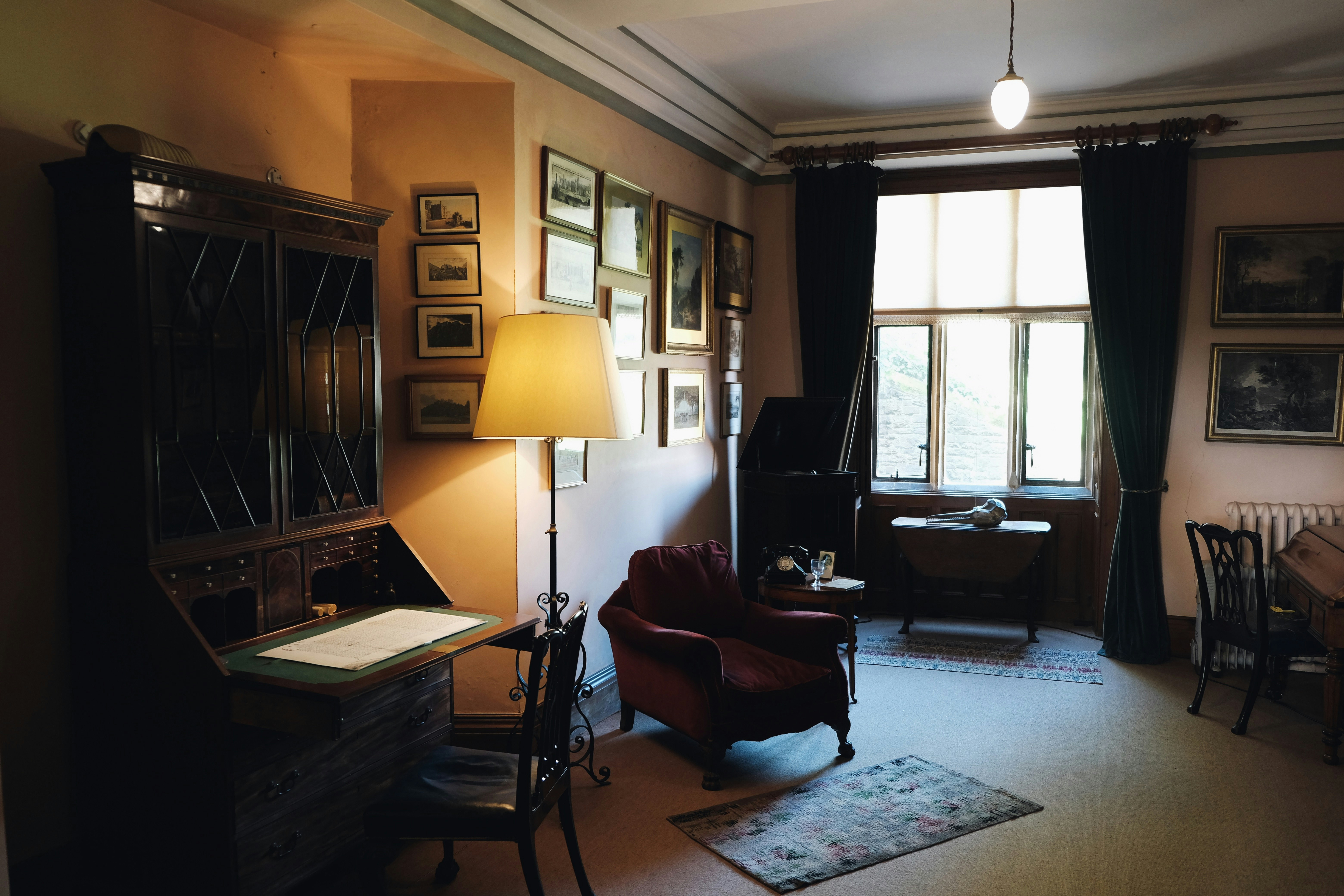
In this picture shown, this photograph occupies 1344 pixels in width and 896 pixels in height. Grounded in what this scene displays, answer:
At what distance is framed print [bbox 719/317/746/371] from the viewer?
5.65m

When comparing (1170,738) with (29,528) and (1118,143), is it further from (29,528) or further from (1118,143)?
(29,528)

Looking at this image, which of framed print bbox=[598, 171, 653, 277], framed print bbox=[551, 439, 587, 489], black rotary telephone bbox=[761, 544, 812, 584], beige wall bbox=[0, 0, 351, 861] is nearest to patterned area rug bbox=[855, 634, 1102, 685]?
black rotary telephone bbox=[761, 544, 812, 584]

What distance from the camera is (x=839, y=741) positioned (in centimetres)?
384

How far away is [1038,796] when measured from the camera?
3.45m

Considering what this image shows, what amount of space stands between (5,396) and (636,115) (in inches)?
118

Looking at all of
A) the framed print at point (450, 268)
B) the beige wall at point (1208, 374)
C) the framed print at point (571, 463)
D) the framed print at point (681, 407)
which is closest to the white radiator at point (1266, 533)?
the beige wall at point (1208, 374)

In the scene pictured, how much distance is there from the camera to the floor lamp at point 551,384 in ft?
10.2

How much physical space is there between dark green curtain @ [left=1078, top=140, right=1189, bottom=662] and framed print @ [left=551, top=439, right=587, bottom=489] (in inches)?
124

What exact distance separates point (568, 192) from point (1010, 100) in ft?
5.85

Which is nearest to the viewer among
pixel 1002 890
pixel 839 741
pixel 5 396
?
pixel 5 396

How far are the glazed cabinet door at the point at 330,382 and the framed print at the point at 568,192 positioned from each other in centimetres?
96

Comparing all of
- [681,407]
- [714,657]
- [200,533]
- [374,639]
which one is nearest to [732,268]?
[681,407]

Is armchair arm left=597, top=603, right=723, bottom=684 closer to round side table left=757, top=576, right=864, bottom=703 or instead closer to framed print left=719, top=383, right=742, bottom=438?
round side table left=757, top=576, right=864, bottom=703

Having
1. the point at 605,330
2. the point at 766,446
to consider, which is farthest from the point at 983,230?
the point at 605,330
